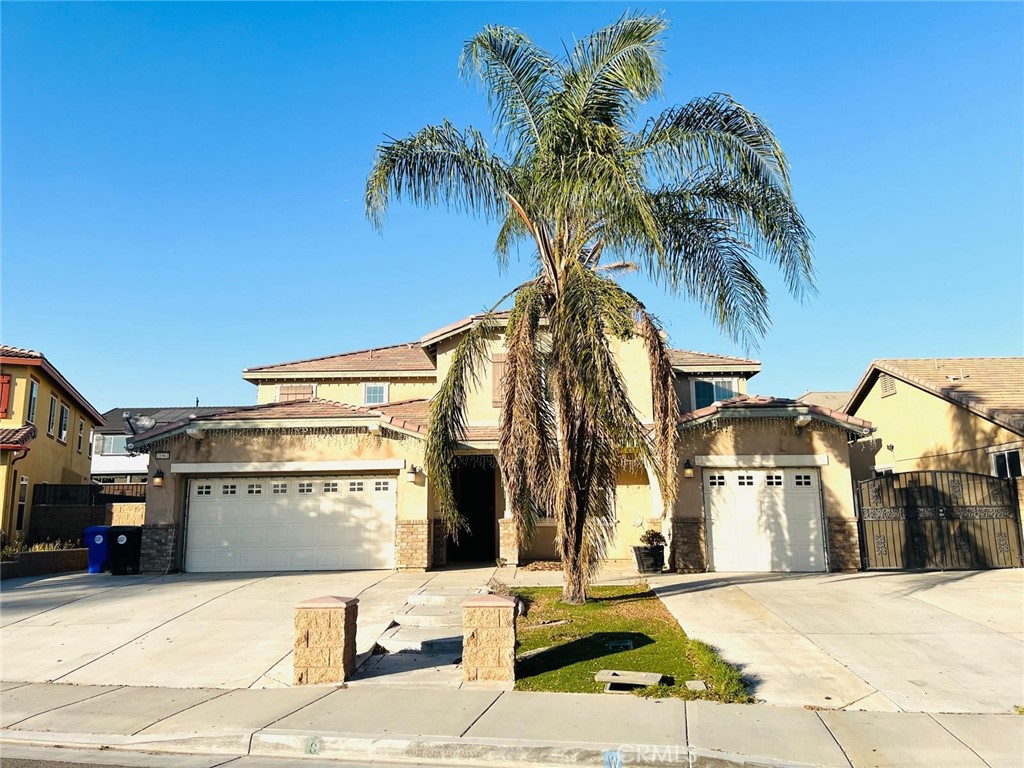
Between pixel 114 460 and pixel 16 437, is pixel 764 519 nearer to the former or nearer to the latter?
pixel 16 437

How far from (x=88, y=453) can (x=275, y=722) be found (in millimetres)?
27782

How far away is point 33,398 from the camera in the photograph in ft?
76.4

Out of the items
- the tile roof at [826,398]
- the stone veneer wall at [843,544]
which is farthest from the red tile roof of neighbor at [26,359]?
the tile roof at [826,398]

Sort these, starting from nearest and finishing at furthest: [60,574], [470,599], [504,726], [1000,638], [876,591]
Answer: [504,726] < [470,599] < [1000,638] < [876,591] < [60,574]

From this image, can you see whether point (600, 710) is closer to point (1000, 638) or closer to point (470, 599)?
point (470, 599)

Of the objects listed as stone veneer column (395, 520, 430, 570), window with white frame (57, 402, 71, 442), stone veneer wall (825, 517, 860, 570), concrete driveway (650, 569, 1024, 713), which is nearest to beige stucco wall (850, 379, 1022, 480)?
stone veneer wall (825, 517, 860, 570)

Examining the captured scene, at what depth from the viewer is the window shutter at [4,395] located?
72.7 ft

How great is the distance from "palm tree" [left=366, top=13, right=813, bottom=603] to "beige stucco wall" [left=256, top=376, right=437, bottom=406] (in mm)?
11215

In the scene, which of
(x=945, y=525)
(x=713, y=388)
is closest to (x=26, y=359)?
(x=713, y=388)

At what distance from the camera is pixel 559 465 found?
1145cm

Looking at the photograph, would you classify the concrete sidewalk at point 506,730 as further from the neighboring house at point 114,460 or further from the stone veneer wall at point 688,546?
the neighboring house at point 114,460

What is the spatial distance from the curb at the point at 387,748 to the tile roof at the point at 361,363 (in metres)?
16.9

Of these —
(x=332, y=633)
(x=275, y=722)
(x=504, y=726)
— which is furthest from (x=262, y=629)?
(x=504, y=726)

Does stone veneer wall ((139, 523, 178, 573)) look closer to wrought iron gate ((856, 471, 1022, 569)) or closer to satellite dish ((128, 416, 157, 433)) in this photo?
satellite dish ((128, 416, 157, 433))
